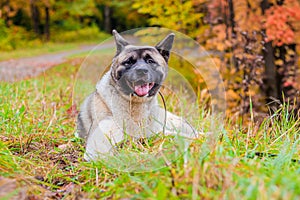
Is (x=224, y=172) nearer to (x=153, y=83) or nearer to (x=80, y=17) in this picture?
(x=153, y=83)

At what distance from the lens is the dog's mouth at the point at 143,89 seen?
312 cm

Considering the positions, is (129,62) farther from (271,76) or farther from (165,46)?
(271,76)

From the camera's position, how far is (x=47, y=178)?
2.99 meters

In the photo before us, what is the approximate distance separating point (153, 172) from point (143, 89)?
791mm

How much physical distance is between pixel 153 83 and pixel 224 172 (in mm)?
1139

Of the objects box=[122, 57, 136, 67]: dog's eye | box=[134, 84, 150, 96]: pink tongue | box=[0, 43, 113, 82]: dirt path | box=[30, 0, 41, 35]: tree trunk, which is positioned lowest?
box=[0, 43, 113, 82]: dirt path

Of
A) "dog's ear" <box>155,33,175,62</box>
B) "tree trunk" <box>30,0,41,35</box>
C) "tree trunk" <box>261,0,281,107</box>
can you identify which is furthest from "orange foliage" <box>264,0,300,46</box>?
"tree trunk" <box>30,0,41,35</box>

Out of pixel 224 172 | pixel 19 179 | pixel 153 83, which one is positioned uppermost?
pixel 153 83

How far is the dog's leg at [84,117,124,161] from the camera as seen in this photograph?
10.4ft

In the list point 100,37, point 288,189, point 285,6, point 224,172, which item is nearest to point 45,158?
point 224,172

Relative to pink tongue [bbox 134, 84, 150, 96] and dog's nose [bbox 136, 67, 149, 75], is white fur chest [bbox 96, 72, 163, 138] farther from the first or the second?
dog's nose [bbox 136, 67, 149, 75]

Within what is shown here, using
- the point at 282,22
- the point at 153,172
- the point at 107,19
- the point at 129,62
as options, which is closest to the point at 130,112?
the point at 129,62

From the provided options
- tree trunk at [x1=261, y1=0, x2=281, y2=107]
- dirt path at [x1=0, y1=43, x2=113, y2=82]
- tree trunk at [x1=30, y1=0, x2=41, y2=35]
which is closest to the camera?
tree trunk at [x1=261, y1=0, x2=281, y2=107]

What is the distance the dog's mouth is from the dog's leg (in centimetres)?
33
